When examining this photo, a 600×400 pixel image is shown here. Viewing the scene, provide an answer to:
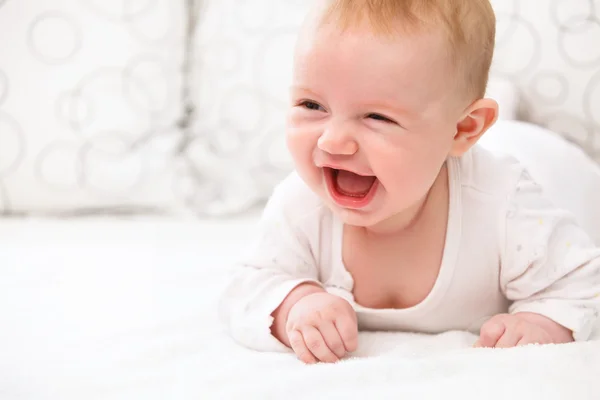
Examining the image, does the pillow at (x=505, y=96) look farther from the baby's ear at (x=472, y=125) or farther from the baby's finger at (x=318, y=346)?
the baby's finger at (x=318, y=346)

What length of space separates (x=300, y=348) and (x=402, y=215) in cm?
20

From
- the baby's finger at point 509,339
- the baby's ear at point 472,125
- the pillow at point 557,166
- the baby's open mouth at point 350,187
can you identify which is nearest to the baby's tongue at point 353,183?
the baby's open mouth at point 350,187

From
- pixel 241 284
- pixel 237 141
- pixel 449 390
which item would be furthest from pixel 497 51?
pixel 449 390

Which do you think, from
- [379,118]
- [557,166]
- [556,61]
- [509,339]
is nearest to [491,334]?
[509,339]

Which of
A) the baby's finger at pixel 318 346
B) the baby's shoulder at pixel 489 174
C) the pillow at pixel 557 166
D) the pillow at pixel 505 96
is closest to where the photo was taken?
the baby's finger at pixel 318 346

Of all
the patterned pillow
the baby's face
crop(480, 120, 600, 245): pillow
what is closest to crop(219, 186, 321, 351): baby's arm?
the baby's face

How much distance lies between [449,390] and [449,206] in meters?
0.28

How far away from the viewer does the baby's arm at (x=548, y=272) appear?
756mm

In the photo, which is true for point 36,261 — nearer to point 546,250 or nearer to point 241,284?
point 241,284

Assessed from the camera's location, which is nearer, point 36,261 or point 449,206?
point 449,206

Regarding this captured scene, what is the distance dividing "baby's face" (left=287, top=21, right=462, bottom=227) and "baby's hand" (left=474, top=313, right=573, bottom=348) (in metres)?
0.16

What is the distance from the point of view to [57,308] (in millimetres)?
881

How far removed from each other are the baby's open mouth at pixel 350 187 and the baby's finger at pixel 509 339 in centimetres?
20

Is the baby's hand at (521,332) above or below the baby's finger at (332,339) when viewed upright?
above
